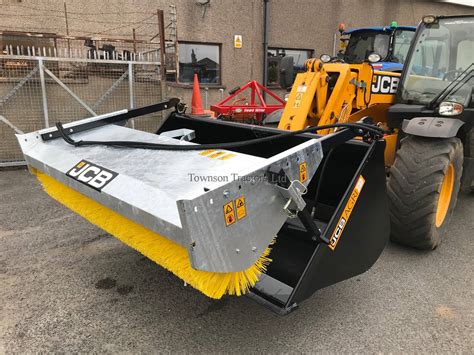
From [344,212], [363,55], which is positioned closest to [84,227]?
[344,212]

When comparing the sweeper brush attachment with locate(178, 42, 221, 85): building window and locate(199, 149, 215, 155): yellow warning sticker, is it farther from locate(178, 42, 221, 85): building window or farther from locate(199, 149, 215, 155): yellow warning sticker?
locate(178, 42, 221, 85): building window

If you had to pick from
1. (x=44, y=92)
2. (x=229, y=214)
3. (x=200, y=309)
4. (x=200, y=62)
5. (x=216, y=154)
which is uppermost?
(x=200, y=62)

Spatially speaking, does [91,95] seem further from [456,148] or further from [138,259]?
[456,148]

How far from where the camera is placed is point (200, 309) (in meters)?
2.55

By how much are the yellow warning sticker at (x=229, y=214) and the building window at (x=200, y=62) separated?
8.30 metres

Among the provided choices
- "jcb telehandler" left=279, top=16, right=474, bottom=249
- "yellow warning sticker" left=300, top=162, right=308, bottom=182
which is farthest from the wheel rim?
"yellow warning sticker" left=300, top=162, right=308, bottom=182

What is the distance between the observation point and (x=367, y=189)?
2359 millimetres

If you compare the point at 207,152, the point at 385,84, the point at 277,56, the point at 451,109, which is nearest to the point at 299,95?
the point at 385,84

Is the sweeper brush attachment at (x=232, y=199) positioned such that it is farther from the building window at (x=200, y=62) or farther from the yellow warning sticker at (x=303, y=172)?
the building window at (x=200, y=62)

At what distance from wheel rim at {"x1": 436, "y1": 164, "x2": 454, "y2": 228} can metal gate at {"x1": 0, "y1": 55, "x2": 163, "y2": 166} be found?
183 inches

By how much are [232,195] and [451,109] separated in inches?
109

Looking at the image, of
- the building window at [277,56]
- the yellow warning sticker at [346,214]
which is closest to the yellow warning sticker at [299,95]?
the yellow warning sticker at [346,214]

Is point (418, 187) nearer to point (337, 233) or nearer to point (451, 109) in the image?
point (451, 109)

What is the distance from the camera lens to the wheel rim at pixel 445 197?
3.47 m
